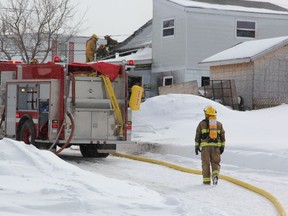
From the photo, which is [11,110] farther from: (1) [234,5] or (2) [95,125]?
(1) [234,5]

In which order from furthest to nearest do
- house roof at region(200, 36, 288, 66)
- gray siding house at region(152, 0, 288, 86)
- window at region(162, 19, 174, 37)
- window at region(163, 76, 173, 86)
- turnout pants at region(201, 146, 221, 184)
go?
window at region(163, 76, 173, 86) < window at region(162, 19, 174, 37) < gray siding house at region(152, 0, 288, 86) < house roof at region(200, 36, 288, 66) < turnout pants at region(201, 146, 221, 184)

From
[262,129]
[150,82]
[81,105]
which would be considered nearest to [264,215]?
[81,105]

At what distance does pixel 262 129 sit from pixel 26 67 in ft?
23.9

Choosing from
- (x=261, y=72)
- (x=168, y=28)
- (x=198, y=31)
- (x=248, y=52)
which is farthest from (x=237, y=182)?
(x=168, y=28)

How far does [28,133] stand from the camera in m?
15.0

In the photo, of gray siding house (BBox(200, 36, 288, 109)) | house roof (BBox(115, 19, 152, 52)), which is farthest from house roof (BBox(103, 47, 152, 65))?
gray siding house (BBox(200, 36, 288, 109))

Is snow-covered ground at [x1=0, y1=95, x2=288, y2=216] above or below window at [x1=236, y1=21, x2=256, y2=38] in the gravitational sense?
below

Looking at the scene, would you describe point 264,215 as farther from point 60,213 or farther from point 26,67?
point 26,67

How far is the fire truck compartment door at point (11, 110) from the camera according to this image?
15203 mm

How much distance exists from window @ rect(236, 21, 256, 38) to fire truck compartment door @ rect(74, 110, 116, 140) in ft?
57.7

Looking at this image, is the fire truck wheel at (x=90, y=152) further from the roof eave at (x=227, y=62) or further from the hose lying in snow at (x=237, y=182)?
the roof eave at (x=227, y=62)

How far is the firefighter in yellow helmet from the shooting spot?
1131 centimetres

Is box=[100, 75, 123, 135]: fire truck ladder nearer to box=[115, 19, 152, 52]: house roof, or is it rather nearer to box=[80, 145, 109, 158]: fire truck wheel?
box=[80, 145, 109, 158]: fire truck wheel

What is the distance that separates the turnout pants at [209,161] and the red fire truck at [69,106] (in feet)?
12.5
